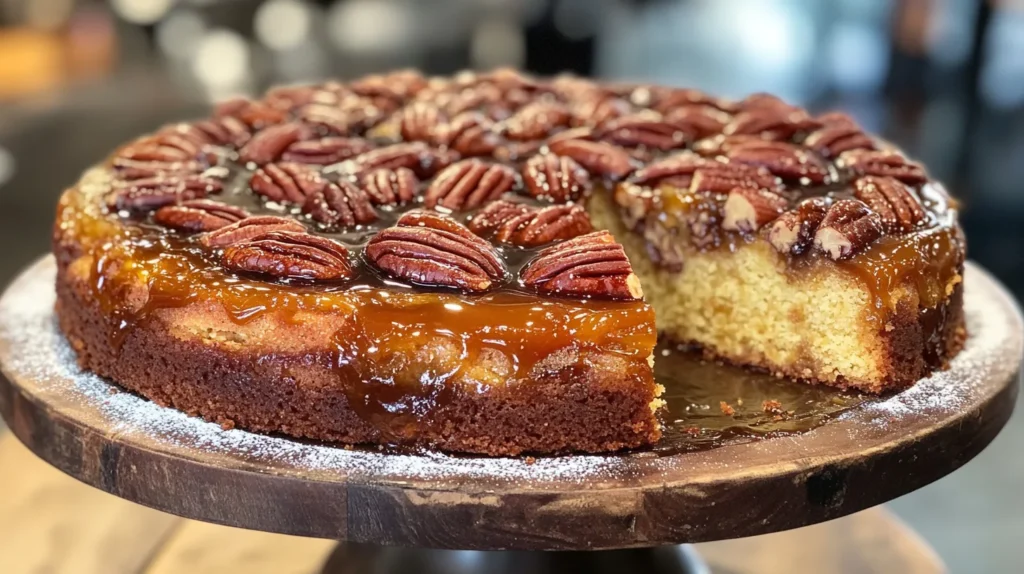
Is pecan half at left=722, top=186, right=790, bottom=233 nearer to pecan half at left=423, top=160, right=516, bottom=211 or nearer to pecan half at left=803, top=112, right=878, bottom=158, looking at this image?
pecan half at left=803, top=112, right=878, bottom=158

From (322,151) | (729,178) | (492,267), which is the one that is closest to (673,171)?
(729,178)

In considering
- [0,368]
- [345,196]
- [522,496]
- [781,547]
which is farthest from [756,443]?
[0,368]

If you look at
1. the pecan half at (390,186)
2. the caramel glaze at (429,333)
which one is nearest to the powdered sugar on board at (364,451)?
the caramel glaze at (429,333)

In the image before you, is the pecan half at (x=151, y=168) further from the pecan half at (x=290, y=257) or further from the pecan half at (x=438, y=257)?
the pecan half at (x=438, y=257)

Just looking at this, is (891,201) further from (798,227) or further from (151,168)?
(151,168)

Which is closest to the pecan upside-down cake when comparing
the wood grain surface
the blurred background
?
the wood grain surface

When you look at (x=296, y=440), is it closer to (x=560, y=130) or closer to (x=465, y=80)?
(x=560, y=130)

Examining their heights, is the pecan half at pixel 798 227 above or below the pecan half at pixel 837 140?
below
